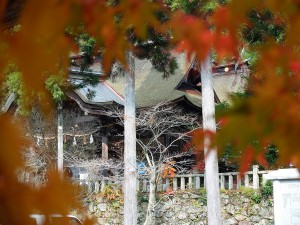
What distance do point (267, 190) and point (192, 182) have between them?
161cm

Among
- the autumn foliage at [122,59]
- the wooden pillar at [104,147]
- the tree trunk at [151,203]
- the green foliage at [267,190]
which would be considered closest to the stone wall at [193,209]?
the green foliage at [267,190]

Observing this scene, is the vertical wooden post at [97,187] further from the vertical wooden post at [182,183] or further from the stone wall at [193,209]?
the vertical wooden post at [182,183]

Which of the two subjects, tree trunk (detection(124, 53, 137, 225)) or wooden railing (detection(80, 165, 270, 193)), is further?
wooden railing (detection(80, 165, 270, 193))

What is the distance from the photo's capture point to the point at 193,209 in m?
11.2

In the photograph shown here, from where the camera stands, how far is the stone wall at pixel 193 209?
10.5 metres

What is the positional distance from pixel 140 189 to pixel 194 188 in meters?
1.11

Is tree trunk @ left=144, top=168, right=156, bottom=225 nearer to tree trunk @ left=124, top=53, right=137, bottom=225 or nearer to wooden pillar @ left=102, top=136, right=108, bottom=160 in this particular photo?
tree trunk @ left=124, top=53, right=137, bottom=225

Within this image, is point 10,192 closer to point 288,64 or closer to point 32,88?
point 32,88

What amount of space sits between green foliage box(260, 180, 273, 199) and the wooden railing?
0.11 metres

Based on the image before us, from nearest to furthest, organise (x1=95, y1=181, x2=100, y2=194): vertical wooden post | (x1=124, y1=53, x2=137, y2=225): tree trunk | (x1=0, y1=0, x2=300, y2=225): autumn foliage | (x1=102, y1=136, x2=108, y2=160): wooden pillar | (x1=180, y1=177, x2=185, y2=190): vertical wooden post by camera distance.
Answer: (x1=0, y1=0, x2=300, y2=225): autumn foliage → (x1=124, y1=53, x2=137, y2=225): tree trunk → (x1=180, y1=177, x2=185, y2=190): vertical wooden post → (x1=95, y1=181, x2=100, y2=194): vertical wooden post → (x1=102, y1=136, x2=108, y2=160): wooden pillar

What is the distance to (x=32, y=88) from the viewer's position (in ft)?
2.54

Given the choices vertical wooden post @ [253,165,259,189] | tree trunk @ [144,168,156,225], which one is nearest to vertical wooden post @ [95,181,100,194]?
tree trunk @ [144,168,156,225]

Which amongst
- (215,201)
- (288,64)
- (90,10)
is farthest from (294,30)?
(215,201)

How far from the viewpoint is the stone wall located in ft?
34.4
